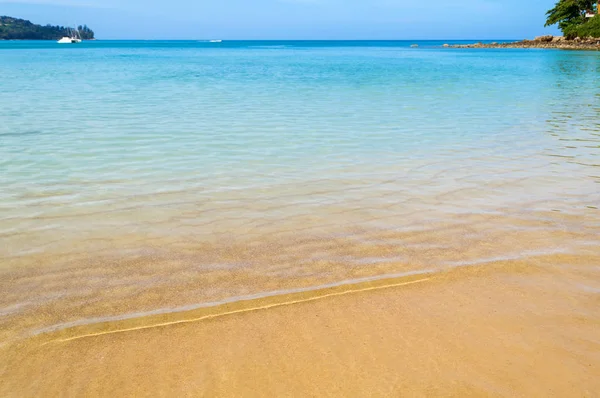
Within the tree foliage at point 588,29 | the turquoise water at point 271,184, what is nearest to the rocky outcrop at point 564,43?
the tree foliage at point 588,29

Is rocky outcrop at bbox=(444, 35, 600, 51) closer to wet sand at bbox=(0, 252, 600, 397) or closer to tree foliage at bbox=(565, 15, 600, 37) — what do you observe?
tree foliage at bbox=(565, 15, 600, 37)

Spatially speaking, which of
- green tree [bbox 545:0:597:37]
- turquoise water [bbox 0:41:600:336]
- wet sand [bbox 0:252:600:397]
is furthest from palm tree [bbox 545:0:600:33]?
wet sand [bbox 0:252:600:397]

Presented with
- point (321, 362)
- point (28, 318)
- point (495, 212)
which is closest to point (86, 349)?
point (28, 318)

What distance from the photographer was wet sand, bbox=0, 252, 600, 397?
9.09 feet

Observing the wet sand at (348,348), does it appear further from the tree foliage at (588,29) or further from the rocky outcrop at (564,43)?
the tree foliage at (588,29)

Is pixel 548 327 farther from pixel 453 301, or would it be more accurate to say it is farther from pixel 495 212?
pixel 495 212

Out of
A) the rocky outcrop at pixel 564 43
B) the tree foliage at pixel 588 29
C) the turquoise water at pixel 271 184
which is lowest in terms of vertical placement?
the turquoise water at pixel 271 184

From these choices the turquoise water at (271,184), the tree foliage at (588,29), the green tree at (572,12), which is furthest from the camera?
the green tree at (572,12)

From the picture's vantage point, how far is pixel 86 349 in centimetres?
314

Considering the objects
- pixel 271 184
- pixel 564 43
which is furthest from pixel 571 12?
pixel 271 184

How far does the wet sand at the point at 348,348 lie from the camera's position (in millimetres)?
2770

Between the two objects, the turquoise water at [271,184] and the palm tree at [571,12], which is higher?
the palm tree at [571,12]

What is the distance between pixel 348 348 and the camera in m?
3.10

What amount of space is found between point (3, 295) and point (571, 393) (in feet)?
12.7
